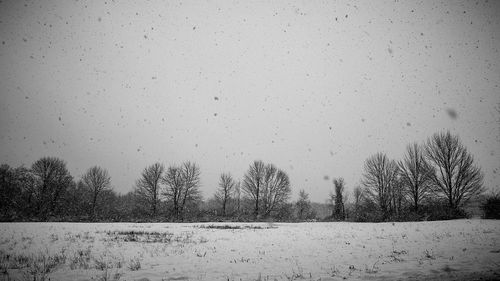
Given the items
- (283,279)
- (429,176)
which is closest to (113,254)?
(283,279)

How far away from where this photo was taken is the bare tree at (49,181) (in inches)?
1925

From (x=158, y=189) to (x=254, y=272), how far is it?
5060cm

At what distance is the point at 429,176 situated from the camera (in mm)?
34188

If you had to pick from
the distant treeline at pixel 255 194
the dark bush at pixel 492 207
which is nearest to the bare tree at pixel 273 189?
the distant treeline at pixel 255 194

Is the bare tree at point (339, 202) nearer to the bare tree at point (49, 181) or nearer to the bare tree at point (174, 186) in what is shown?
the bare tree at point (174, 186)

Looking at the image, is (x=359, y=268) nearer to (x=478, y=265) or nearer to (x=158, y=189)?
(x=478, y=265)

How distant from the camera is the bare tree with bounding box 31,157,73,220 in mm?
48906

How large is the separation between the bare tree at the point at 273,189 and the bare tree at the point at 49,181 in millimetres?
41832

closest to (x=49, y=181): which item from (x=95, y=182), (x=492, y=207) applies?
(x=95, y=182)

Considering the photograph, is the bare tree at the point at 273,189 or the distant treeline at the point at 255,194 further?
the bare tree at the point at 273,189

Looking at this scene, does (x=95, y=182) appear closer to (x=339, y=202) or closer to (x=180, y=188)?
(x=180, y=188)

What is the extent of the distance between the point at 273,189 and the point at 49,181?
4626 centimetres

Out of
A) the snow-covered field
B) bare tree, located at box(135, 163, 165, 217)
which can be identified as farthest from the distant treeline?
the snow-covered field

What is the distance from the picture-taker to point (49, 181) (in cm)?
4969
